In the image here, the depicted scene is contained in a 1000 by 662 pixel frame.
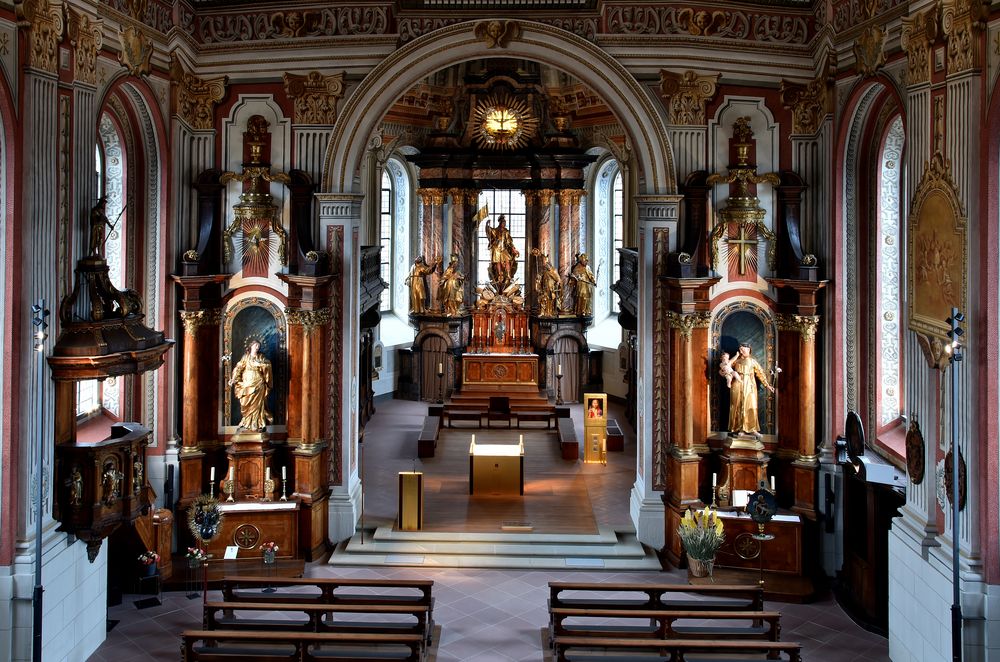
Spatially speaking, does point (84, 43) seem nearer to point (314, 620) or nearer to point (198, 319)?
point (198, 319)

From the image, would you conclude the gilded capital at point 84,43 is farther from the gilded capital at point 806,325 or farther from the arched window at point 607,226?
the arched window at point 607,226

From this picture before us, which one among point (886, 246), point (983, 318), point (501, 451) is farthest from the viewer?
point (501, 451)

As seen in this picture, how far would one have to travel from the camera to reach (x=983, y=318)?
1171 centimetres

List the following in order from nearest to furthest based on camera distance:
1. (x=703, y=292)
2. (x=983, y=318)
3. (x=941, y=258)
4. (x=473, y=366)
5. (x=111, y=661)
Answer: (x=983, y=318)
(x=941, y=258)
(x=111, y=661)
(x=703, y=292)
(x=473, y=366)

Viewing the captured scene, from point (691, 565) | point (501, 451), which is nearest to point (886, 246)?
point (691, 565)

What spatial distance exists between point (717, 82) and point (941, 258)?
21.9ft

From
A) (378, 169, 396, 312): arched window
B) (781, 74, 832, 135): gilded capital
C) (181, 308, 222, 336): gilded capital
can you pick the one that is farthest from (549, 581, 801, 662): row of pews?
(378, 169, 396, 312): arched window

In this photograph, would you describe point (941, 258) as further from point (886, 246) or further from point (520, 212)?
point (520, 212)

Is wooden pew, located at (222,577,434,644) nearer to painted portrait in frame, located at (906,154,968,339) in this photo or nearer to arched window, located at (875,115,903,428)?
painted portrait in frame, located at (906,154,968,339)

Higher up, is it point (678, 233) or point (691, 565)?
point (678, 233)

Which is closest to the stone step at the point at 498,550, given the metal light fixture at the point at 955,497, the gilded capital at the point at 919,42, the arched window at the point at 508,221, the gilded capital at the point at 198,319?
the gilded capital at the point at 198,319

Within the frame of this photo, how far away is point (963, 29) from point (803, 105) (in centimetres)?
597

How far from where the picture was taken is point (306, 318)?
18250mm

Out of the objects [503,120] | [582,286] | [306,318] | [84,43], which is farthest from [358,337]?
[582,286]
